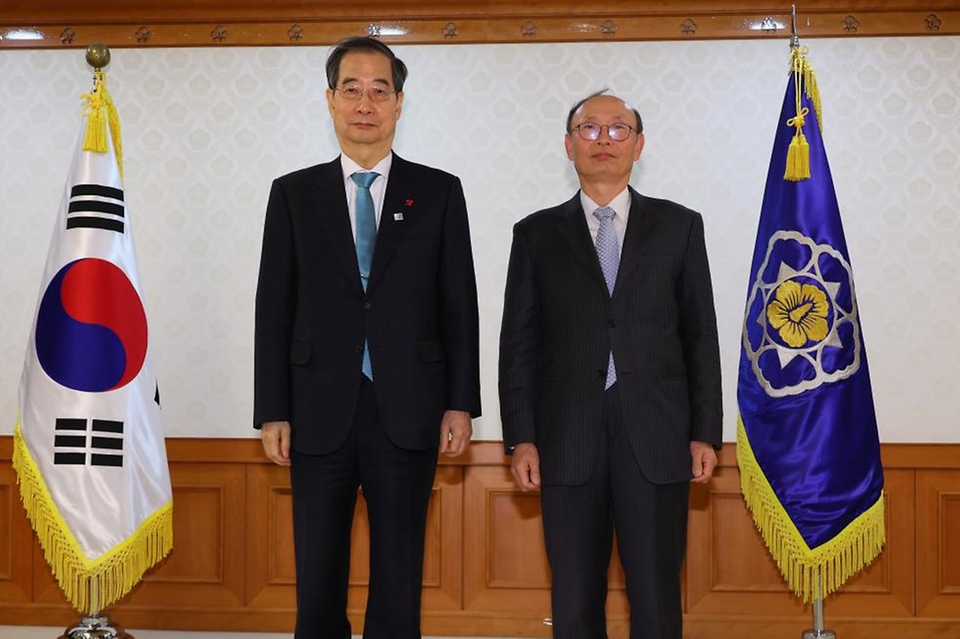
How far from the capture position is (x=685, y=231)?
8.47 ft

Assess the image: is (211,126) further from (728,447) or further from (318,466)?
(728,447)

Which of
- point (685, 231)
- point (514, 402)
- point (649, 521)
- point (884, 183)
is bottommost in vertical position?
point (649, 521)

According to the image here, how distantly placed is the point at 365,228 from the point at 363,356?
31 cm

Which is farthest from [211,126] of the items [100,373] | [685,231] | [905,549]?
[905,549]

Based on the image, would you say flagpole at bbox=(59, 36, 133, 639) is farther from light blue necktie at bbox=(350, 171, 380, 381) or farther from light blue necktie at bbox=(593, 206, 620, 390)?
light blue necktie at bbox=(593, 206, 620, 390)

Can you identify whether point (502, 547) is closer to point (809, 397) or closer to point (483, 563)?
point (483, 563)

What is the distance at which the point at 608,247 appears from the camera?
8.43ft

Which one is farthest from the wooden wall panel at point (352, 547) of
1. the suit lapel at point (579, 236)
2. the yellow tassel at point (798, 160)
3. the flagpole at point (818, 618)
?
the yellow tassel at point (798, 160)

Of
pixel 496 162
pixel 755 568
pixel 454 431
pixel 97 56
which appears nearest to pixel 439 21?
pixel 496 162

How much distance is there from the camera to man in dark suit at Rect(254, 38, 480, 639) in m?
2.37

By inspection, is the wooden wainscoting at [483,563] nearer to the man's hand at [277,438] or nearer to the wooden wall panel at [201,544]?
the wooden wall panel at [201,544]

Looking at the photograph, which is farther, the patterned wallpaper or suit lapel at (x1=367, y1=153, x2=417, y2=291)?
the patterned wallpaper

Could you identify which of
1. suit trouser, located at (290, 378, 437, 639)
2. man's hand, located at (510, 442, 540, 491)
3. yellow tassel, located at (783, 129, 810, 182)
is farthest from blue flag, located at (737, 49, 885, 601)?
suit trouser, located at (290, 378, 437, 639)

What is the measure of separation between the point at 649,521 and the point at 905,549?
1.77 metres
